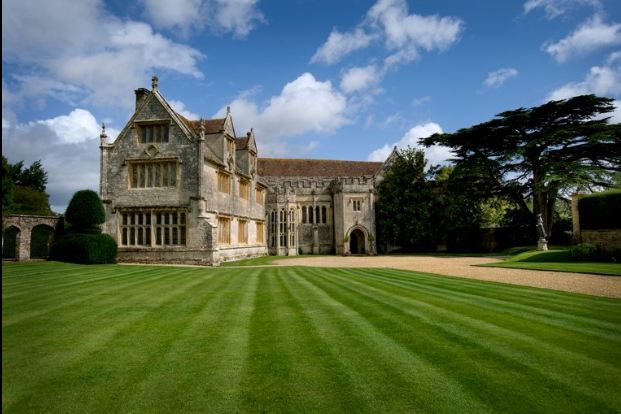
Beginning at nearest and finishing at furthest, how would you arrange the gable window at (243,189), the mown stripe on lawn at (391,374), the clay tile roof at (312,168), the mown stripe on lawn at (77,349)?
the mown stripe on lawn at (391,374)
the mown stripe on lawn at (77,349)
the gable window at (243,189)
the clay tile roof at (312,168)

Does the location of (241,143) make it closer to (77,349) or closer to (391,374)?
(77,349)

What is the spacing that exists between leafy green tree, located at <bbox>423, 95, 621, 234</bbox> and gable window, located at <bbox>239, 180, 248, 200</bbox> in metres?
20.1

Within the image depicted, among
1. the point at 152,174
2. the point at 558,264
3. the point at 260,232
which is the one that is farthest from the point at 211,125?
the point at 558,264

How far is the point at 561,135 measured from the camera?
32.3m

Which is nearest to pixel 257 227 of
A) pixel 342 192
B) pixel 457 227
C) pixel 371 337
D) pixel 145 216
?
pixel 342 192

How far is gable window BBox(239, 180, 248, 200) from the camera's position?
101 feet

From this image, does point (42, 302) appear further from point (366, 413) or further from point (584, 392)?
point (584, 392)

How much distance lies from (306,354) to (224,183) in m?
22.7

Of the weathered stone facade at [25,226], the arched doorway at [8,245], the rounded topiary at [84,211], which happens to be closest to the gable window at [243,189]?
the rounded topiary at [84,211]

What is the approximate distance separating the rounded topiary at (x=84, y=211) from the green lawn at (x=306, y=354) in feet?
44.8

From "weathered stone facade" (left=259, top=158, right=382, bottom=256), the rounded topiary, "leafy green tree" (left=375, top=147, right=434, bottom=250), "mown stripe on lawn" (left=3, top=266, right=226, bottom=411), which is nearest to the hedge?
"leafy green tree" (left=375, top=147, right=434, bottom=250)

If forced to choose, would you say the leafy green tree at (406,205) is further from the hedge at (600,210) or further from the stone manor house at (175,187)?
the hedge at (600,210)

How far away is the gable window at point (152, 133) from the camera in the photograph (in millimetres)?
24031

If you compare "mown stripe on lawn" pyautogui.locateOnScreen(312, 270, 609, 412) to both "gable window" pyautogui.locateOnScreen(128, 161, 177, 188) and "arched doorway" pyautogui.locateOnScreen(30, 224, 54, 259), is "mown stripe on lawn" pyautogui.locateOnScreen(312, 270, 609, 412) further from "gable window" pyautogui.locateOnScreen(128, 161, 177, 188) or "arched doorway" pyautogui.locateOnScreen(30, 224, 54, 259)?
"arched doorway" pyautogui.locateOnScreen(30, 224, 54, 259)
